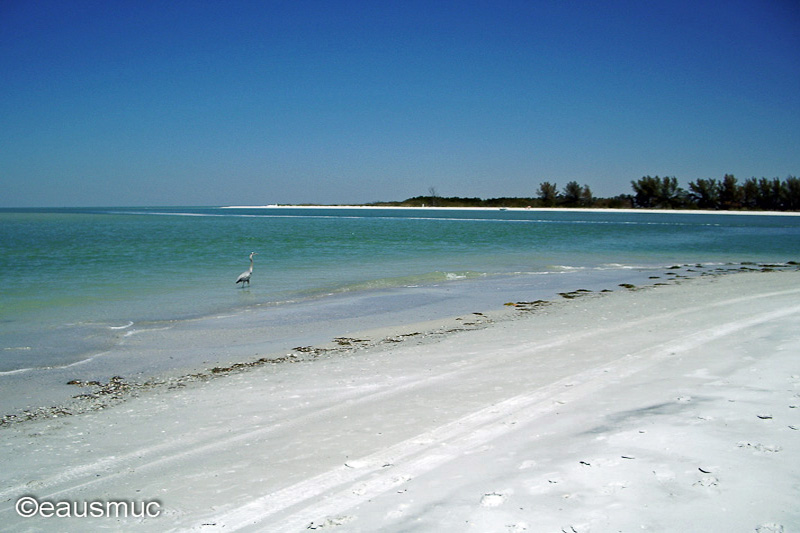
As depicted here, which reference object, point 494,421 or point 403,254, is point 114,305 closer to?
point 494,421

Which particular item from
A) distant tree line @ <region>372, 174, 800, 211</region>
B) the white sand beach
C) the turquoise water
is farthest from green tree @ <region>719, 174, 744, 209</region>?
the white sand beach

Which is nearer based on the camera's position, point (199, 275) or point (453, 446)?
point (453, 446)

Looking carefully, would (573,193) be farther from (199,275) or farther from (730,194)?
(199,275)

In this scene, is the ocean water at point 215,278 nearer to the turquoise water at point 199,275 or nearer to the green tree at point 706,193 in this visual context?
the turquoise water at point 199,275

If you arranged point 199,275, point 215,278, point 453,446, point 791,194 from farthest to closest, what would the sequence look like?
point 791,194
point 199,275
point 215,278
point 453,446

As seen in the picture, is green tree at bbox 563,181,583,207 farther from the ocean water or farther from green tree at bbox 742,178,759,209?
the ocean water

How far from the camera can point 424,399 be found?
16.0 feet

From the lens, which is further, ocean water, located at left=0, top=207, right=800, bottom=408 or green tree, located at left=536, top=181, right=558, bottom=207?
green tree, located at left=536, top=181, right=558, bottom=207

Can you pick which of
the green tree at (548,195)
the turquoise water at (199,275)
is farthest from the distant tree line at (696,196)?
the turquoise water at (199,275)

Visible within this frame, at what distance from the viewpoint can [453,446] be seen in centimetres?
372

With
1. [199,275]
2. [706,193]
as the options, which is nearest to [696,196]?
[706,193]

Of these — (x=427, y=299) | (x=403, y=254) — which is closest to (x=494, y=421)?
(x=427, y=299)

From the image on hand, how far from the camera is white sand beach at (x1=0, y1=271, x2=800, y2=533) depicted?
2.83 meters

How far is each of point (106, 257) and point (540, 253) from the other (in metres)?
18.2
